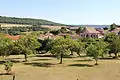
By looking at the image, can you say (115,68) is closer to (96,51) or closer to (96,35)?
(96,51)

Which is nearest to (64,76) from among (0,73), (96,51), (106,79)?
(106,79)

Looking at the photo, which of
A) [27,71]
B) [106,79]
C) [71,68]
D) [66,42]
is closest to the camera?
[106,79]

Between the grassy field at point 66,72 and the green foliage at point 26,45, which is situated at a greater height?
the green foliage at point 26,45

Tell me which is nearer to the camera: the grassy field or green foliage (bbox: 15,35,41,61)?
the grassy field

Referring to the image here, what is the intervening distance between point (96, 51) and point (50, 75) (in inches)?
688

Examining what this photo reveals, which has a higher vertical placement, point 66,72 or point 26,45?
point 26,45

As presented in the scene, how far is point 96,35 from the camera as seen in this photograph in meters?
152

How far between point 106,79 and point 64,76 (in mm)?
7361

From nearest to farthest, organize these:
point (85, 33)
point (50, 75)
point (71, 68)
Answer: point (50, 75) < point (71, 68) < point (85, 33)

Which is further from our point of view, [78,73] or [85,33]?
[85,33]

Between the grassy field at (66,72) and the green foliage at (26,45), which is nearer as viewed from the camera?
the grassy field at (66,72)

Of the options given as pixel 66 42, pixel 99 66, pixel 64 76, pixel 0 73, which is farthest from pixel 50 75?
pixel 66 42

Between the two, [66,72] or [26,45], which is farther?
[26,45]

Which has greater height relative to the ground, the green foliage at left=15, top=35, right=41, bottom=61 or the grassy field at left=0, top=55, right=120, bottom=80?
the green foliage at left=15, top=35, right=41, bottom=61
